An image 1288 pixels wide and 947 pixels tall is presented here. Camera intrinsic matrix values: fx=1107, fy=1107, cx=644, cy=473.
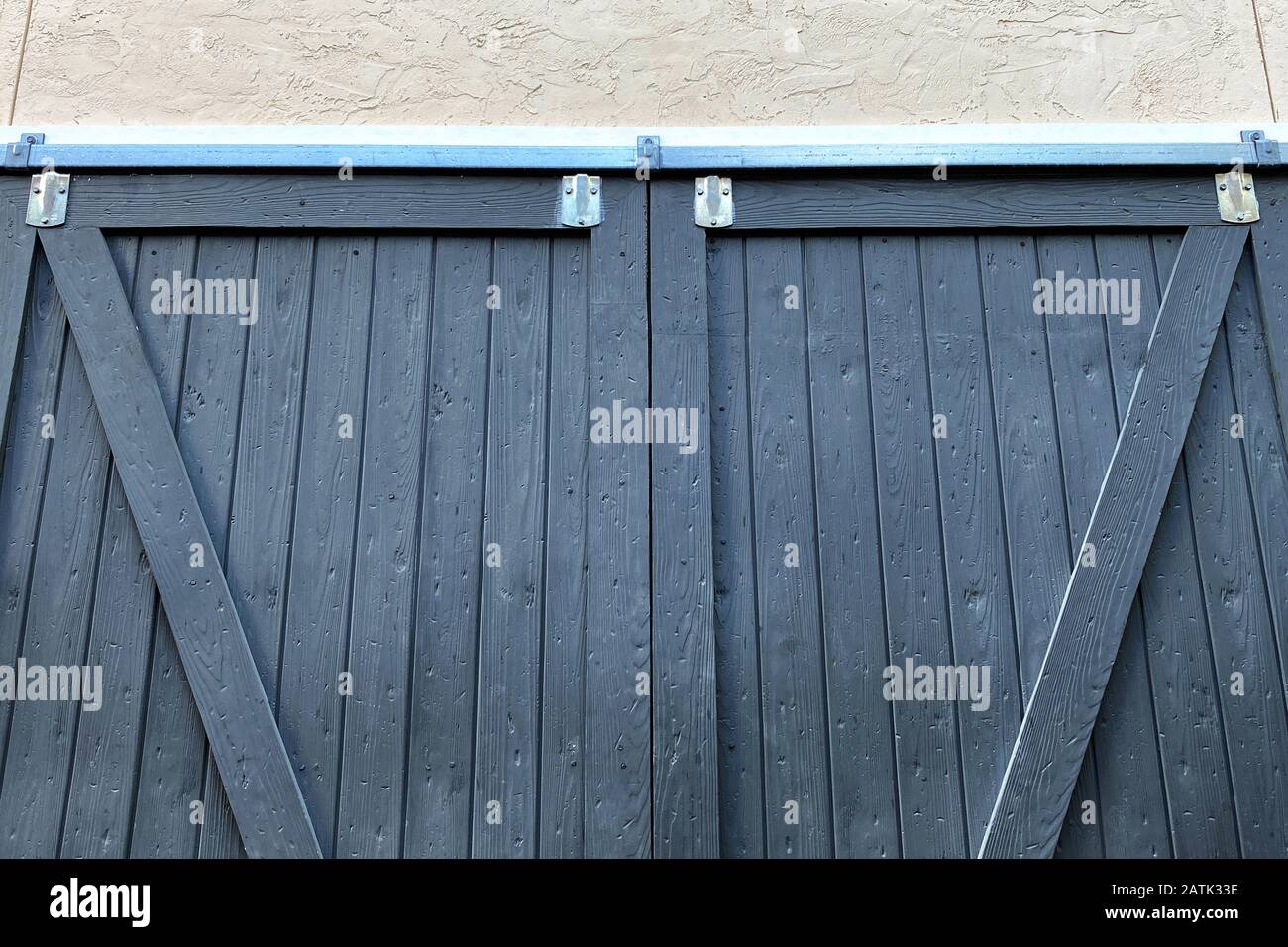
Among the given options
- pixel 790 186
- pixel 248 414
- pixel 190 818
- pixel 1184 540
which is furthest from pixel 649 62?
pixel 190 818

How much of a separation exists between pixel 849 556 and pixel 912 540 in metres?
0.20

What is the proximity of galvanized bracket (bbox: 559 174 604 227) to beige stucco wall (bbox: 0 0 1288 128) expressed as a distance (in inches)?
11.7

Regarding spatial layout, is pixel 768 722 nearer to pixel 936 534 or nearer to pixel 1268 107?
pixel 936 534

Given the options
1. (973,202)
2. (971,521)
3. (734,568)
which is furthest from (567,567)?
(973,202)

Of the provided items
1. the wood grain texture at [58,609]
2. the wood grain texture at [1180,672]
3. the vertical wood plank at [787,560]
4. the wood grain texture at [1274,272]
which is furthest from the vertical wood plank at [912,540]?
the wood grain texture at [58,609]

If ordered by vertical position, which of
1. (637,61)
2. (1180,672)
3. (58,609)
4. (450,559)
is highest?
(637,61)

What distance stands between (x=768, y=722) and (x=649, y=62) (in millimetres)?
2279

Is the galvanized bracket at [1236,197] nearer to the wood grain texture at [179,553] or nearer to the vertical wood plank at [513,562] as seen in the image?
the vertical wood plank at [513,562]

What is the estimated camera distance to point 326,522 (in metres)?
3.40

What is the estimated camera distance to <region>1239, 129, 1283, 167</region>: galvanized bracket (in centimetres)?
364

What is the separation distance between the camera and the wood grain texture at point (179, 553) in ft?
10.4

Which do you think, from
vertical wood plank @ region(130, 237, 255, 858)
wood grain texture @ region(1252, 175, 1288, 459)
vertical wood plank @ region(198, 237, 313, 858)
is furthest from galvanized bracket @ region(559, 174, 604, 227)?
wood grain texture @ region(1252, 175, 1288, 459)

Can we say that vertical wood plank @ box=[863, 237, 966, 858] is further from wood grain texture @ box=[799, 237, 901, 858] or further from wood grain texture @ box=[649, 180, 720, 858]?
wood grain texture @ box=[649, 180, 720, 858]

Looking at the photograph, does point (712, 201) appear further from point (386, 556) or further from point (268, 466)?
point (268, 466)
